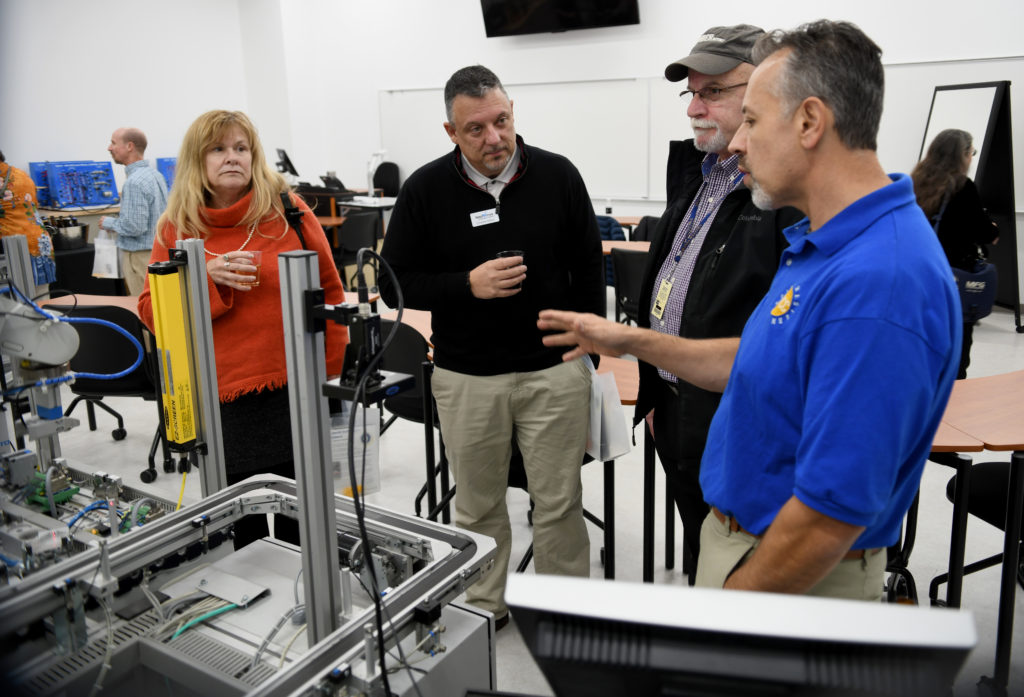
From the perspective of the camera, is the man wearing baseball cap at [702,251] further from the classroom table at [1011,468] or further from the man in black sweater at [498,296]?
the classroom table at [1011,468]

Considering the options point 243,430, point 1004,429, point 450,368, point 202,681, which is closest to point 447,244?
point 450,368

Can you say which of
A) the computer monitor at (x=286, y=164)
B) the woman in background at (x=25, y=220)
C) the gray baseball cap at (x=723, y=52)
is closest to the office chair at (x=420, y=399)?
the gray baseball cap at (x=723, y=52)

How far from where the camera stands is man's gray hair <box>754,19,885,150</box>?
38.0 inches

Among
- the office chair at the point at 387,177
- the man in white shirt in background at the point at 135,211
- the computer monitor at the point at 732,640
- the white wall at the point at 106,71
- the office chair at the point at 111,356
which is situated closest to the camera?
the computer monitor at the point at 732,640

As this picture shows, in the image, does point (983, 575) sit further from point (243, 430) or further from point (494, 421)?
point (243, 430)

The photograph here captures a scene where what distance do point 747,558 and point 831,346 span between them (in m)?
0.42

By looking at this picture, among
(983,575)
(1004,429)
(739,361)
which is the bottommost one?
(983,575)

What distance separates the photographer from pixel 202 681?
1.02 metres

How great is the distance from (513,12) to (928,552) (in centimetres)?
692

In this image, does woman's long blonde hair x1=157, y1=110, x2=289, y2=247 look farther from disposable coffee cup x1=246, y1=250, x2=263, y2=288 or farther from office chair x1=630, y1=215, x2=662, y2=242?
office chair x1=630, y1=215, x2=662, y2=242

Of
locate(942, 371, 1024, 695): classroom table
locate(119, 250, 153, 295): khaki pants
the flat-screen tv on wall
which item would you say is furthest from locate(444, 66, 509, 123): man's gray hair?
the flat-screen tv on wall

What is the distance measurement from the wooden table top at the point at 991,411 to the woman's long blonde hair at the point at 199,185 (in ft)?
6.05

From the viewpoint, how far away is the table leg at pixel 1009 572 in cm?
192

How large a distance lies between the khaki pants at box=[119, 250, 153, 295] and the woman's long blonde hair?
3579 millimetres
